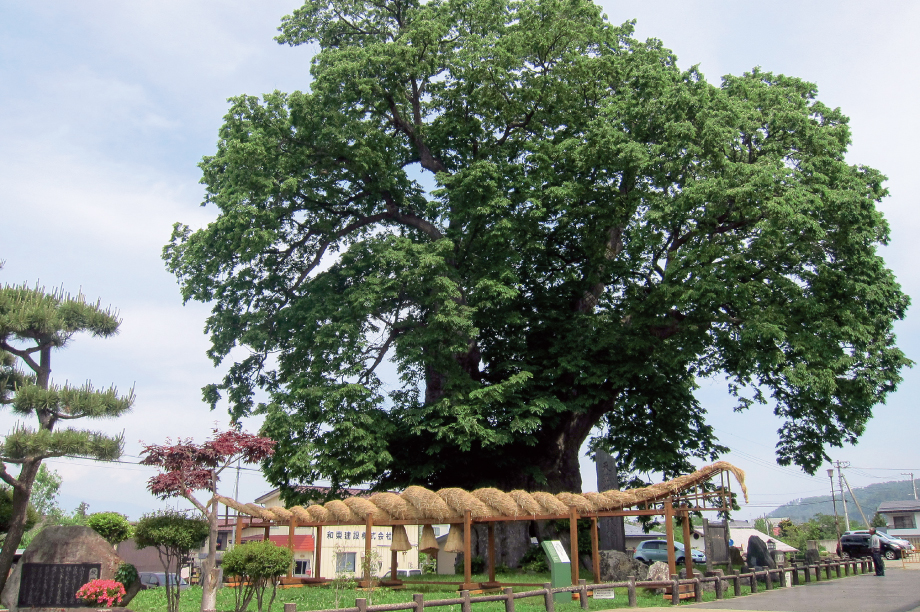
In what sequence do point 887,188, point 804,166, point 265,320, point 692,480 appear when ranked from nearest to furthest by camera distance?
point 692,480
point 804,166
point 887,188
point 265,320

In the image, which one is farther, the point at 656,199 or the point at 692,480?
the point at 656,199

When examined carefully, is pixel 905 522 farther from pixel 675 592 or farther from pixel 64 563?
pixel 64 563

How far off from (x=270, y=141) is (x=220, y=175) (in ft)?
10.3

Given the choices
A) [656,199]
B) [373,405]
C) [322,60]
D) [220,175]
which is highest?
→ [322,60]

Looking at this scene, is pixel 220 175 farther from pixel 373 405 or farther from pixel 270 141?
pixel 373 405

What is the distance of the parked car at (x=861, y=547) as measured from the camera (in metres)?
38.8

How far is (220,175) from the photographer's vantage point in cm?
2545

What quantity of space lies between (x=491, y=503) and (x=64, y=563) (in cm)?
957

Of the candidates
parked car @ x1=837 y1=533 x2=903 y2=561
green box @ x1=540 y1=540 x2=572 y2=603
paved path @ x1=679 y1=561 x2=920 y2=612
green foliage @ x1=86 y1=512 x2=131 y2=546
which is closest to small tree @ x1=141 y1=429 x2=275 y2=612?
green foliage @ x1=86 y1=512 x2=131 y2=546

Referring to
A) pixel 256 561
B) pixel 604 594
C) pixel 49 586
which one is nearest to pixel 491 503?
pixel 604 594

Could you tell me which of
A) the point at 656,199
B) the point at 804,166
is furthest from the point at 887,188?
the point at 656,199

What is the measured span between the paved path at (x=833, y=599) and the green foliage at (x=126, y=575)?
1211cm

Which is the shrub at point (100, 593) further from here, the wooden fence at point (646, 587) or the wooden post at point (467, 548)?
the wooden post at point (467, 548)

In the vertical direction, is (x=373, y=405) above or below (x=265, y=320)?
below
